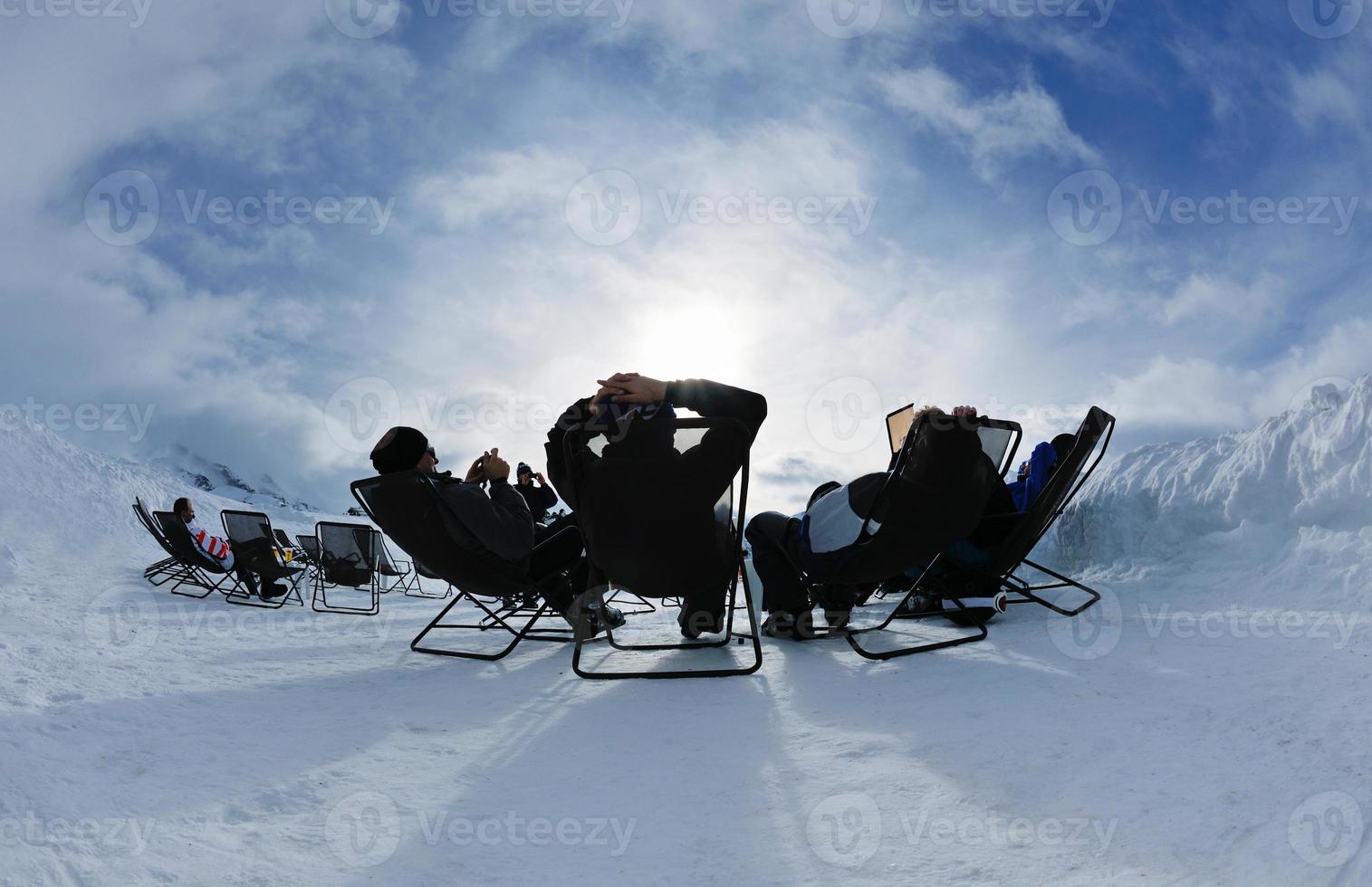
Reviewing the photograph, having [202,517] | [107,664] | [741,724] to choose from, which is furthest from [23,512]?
[741,724]

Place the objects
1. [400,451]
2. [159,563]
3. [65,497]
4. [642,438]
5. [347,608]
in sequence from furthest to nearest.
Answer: [65,497] < [159,563] < [347,608] < [400,451] < [642,438]

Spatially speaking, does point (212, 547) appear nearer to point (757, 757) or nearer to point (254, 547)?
point (254, 547)

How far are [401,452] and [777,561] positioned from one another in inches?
94.2

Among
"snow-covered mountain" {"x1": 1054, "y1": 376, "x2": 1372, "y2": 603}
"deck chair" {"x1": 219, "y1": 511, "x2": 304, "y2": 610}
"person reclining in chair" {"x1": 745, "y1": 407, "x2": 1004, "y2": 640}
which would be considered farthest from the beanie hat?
"deck chair" {"x1": 219, "y1": 511, "x2": 304, "y2": 610}

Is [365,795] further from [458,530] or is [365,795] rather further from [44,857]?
[458,530]

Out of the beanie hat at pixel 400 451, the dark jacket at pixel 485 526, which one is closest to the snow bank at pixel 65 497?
the beanie hat at pixel 400 451

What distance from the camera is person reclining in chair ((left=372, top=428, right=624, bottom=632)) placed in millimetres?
3822

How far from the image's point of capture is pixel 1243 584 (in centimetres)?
400

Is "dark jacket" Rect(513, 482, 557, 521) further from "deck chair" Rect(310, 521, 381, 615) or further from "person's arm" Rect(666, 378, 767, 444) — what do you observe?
"person's arm" Rect(666, 378, 767, 444)

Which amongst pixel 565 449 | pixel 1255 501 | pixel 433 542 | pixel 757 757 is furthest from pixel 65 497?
pixel 1255 501

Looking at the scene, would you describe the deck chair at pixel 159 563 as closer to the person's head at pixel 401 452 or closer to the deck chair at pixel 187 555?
the deck chair at pixel 187 555

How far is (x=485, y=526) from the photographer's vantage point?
3.83 meters

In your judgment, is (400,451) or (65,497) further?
(65,497)

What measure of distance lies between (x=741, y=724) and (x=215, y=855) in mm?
1490
